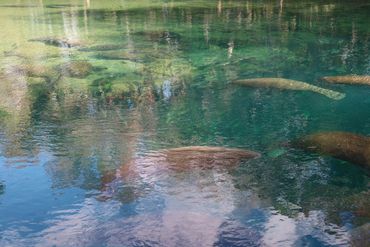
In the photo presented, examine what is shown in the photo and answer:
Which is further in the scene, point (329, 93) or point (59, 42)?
point (59, 42)

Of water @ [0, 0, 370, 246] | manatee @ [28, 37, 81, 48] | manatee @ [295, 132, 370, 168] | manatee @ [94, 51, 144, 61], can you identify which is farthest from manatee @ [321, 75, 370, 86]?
manatee @ [28, 37, 81, 48]

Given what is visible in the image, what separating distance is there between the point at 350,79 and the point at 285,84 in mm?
1334

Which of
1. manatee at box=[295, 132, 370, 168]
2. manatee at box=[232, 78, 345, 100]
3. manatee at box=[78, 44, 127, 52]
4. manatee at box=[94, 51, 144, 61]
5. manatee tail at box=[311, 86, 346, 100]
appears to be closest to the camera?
manatee at box=[295, 132, 370, 168]

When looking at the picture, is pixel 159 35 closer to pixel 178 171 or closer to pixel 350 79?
pixel 350 79

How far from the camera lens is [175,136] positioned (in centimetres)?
652

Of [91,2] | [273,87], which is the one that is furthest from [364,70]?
[91,2]

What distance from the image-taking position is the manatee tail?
8008 millimetres

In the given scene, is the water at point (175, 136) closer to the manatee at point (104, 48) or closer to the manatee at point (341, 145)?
the manatee at point (104, 48)

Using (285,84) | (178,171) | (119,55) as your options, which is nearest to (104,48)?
(119,55)

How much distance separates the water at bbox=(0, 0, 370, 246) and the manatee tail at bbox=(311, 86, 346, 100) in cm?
16

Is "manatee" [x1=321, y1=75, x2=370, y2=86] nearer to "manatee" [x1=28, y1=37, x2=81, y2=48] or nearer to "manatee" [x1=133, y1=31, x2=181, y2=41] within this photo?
"manatee" [x1=133, y1=31, x2=181, y2=41]

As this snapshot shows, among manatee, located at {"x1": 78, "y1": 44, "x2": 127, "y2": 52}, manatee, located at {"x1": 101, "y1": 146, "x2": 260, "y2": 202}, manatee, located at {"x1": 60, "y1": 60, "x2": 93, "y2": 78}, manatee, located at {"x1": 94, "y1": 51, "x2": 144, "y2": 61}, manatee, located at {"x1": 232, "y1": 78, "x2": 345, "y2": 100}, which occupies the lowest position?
manatee, located at {"x1": 101, "y1": 146, "x2": 260, "y2": 202}

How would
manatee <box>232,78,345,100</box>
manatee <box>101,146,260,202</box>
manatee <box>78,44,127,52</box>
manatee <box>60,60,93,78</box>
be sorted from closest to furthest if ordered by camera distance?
1. manatee <box>101,146,260,202</box>
2. manatee <box>232,78,345,100</box>
3. manatee <box>60,60,93,78</box>
4. manatee <box>78,44,127,52</box>

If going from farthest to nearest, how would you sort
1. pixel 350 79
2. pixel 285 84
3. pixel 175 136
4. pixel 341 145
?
pixel 350 79, pixel 285 84, pixel 175 136, pixel 341 145
